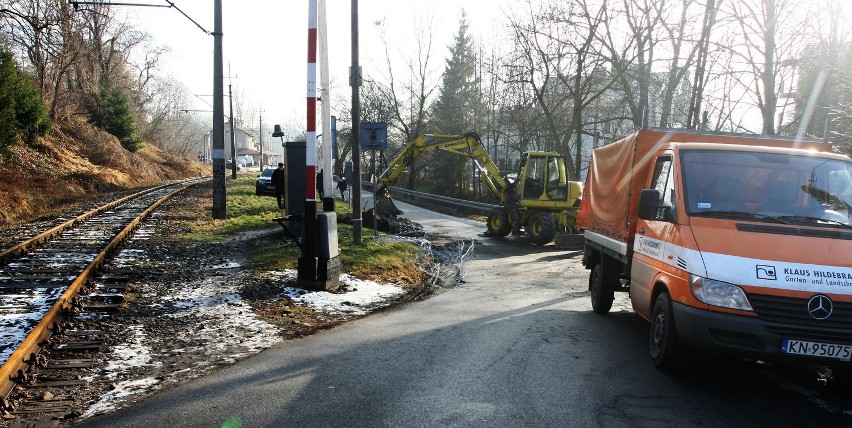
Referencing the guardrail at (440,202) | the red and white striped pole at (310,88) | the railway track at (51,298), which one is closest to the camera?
the railway track at (51,298)

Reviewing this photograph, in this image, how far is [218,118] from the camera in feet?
62.3

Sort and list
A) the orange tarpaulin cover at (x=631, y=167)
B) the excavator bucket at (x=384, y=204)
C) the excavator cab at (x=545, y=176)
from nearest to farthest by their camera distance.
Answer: the orange tarpaulin cover at (x=631, y=167)
the excavator cab at (x=545, y=176)
the excavator bucket at (x=384, y=204)

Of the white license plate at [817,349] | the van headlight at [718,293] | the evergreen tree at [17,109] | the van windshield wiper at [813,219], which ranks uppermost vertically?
the evergreen tree at [17,109]

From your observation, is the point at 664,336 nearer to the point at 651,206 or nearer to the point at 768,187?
the point at 651,206

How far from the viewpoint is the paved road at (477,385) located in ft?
15.4

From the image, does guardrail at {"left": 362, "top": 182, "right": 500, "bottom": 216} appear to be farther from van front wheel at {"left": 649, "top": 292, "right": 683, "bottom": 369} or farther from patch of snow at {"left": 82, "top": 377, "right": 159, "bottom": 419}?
patch of snow at {"left": 82, "top": 377, "right": 159, "bottom": 419}

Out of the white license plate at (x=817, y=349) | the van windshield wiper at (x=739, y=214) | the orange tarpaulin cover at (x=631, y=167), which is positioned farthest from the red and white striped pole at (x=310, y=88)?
the white license plate at (x=817, y=349)

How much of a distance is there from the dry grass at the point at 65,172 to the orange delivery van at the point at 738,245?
1718cm

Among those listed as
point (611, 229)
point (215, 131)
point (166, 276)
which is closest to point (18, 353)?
point (166, 276)

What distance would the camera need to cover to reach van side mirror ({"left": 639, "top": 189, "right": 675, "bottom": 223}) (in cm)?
595

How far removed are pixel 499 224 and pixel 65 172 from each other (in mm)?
21057

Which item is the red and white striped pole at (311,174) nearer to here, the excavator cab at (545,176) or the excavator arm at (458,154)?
the excavator cab at (545,176)

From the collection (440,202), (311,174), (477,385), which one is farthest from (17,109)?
(477,385)

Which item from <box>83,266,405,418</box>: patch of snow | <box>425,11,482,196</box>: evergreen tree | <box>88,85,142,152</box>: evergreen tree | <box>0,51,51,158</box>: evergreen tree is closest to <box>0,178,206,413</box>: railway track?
<box>83,266,405,418</box>: patch of snow
